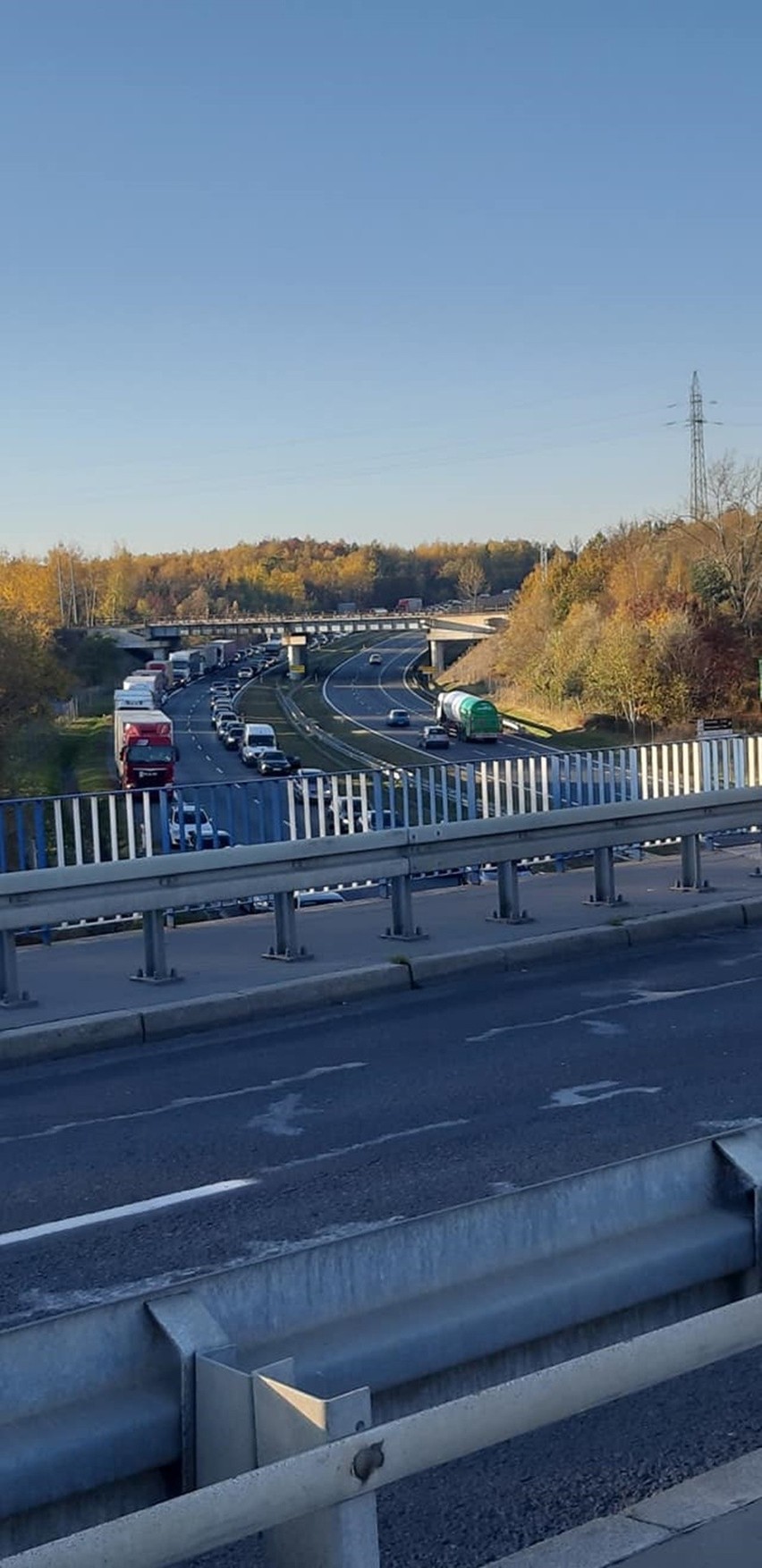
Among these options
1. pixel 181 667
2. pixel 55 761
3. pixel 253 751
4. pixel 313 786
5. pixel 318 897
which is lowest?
pixel 55 761

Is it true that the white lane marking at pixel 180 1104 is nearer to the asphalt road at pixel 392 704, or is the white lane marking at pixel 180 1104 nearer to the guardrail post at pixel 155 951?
the guardrail post at pixel 155 951

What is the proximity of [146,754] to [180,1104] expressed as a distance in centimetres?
5582

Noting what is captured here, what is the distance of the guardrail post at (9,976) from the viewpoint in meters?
10.8

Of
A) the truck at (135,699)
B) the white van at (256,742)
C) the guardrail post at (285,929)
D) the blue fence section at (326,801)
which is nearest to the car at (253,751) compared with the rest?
the white van at (256,742)

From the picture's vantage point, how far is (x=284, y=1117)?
28.1 feet

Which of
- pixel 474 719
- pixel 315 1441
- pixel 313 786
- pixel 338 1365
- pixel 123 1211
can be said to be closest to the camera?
pixel 315 1441

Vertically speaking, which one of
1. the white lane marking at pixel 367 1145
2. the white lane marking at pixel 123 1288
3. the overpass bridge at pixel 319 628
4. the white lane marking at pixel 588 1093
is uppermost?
the overpass bridge at pixel 319 628

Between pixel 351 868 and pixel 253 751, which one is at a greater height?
pixel 351 868

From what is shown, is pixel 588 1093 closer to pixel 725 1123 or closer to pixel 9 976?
pixel 725 1123

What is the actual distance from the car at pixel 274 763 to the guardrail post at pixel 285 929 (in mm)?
56452

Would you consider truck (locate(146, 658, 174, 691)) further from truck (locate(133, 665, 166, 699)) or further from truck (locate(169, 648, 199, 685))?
truck (locate(169, 648, 199, 685))

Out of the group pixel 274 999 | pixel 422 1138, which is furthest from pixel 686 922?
pixel 422 1138

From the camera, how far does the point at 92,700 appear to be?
430 ft

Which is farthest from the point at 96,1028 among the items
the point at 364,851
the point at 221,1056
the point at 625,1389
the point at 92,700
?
the point at 92,700
